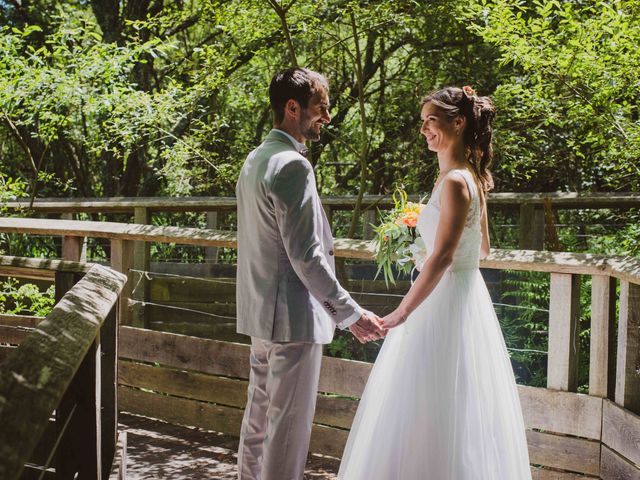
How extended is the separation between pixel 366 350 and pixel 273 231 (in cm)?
325

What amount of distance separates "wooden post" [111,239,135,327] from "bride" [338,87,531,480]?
2353mm

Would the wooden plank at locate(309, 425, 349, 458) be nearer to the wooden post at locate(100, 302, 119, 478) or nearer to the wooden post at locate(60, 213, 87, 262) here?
the wooden post at locate(100, 302, 119, 478)

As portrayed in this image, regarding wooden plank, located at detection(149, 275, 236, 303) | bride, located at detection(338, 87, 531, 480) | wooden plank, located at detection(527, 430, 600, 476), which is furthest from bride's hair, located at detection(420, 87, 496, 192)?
wooden plank, located at detection(149, 275, 236, 303)

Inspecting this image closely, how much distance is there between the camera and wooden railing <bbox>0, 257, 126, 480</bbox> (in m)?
1.12

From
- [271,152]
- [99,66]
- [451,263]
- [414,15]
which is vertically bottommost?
[451,263]

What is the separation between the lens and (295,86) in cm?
311

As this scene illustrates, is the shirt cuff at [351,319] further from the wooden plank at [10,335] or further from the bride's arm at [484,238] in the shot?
the wooden plank at [10,335]

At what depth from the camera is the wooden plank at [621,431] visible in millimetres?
3486

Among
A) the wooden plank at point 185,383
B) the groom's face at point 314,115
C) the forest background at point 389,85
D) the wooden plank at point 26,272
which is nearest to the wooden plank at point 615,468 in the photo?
the forest background at point 389,85

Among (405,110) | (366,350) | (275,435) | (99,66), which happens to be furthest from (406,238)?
(405,110)

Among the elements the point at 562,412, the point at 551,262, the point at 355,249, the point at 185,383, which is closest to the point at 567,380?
the point at 562,412

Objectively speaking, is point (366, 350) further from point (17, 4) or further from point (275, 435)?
point (17, 4)

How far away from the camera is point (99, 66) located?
6.31 m

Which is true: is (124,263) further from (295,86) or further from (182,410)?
(295,86)
